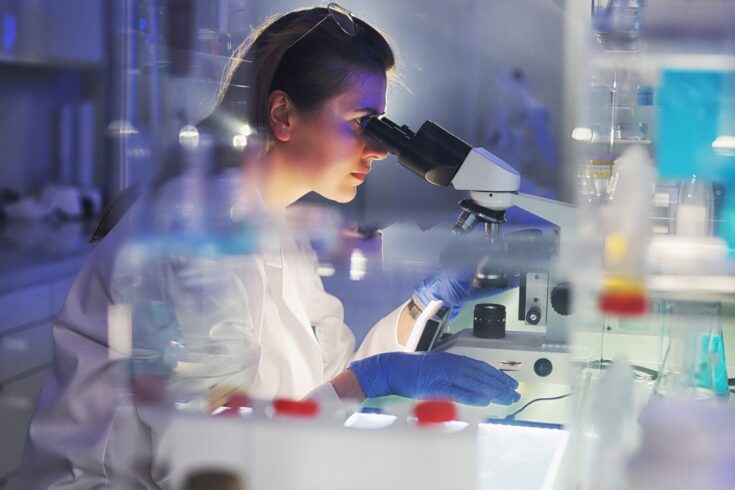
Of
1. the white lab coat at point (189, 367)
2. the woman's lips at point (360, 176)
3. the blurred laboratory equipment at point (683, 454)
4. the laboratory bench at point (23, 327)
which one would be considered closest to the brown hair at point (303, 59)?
the woman's lips at point (360, 176)

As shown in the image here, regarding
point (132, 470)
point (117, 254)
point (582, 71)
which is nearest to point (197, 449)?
point (132, 470)

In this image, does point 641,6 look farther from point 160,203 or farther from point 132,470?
point 132,470

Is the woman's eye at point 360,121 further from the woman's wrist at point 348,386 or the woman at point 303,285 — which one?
the woman's wrist at point 348,386

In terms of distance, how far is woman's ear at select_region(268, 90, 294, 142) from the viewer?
4.28ft

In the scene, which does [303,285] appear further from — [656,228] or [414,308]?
[656,228]

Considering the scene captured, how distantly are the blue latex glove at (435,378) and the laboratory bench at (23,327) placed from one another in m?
1.59

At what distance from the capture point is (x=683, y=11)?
0.97 m

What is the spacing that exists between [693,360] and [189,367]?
721mm

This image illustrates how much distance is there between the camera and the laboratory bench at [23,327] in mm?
2527

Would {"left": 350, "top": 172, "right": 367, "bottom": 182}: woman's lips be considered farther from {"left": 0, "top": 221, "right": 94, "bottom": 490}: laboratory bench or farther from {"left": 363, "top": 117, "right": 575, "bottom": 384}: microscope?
{"left": 0, "top": 221, "right": 94, "bottom": 490}: laboratory bench

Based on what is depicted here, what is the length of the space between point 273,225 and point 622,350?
53 cm

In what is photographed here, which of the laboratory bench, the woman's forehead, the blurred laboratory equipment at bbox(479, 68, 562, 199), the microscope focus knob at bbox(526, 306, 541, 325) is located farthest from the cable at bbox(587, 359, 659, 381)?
the laboratory bench

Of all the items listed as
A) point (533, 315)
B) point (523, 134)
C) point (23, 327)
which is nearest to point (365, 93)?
point (523, 134)

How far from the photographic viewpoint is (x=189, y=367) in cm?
132
